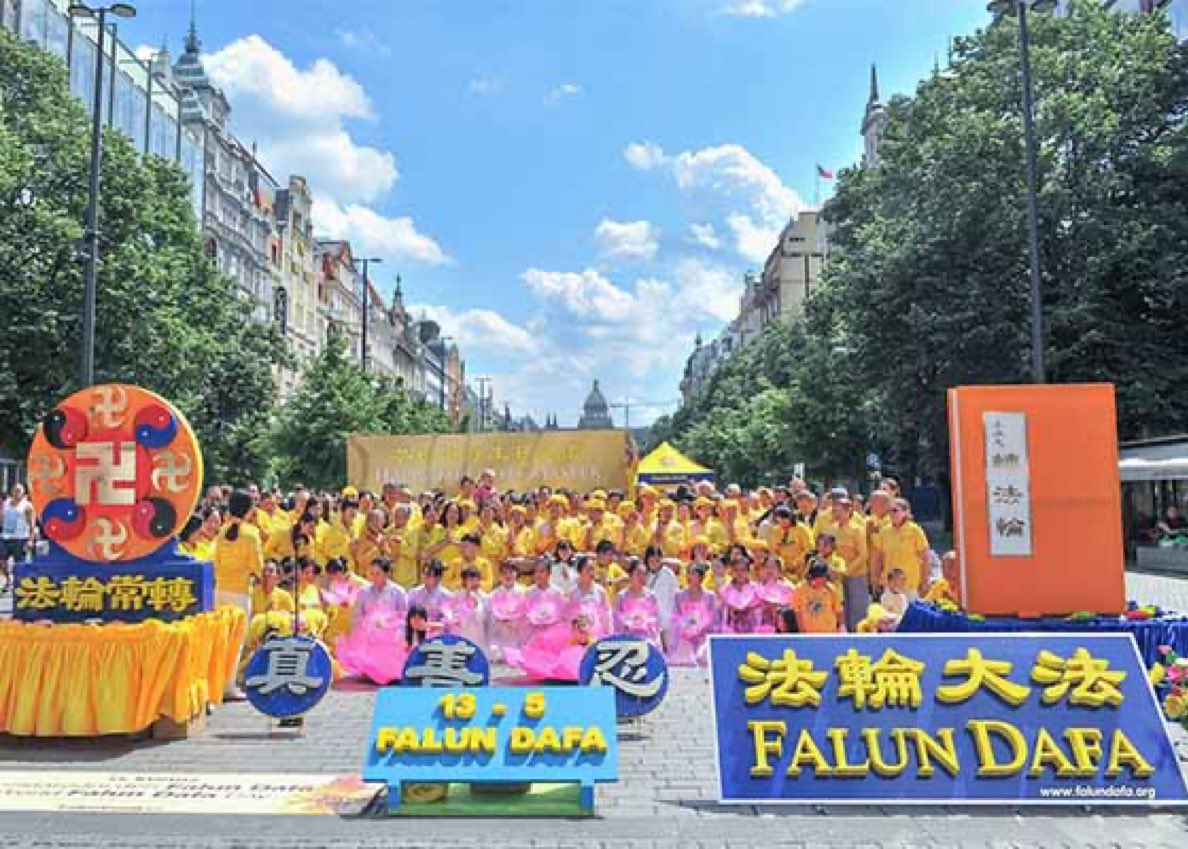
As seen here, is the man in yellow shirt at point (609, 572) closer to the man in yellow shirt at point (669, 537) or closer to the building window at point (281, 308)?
the man in yellow shirt at point (669, 537)

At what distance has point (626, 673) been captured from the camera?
7781 millimetres

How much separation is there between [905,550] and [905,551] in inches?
0.4

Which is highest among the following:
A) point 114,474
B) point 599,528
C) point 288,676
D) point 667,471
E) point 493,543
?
point 667,471

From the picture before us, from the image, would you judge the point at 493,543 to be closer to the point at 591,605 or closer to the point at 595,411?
the point at 591,605

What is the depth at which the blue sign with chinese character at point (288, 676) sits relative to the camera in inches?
309

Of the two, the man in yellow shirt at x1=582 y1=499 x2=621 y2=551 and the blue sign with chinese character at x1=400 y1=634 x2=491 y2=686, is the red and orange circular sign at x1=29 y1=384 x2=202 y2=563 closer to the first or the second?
the blue sign with chinese character at x1=400 y1=634 x2=491 y2=686

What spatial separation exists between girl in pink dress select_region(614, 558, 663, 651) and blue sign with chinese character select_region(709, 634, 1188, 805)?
13.5 feet

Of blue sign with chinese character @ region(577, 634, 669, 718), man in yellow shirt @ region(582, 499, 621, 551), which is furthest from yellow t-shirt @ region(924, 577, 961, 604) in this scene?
man in yellow shirt @ region(582, 499, 621, 551)

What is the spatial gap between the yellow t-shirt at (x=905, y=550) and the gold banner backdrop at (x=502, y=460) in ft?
26.8

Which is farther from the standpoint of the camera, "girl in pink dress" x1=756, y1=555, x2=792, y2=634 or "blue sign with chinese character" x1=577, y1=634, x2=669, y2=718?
"girl in pink dress" x1=756, y1=555, x2=792, y2=634

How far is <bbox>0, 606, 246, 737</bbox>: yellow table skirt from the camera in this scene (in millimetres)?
7418

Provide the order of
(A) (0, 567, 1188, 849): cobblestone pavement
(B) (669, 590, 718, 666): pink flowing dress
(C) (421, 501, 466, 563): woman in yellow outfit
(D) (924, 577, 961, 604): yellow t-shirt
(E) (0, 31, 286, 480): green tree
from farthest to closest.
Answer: (E) (0, 31, 286, 480): green tree → (C) (421, 501, 466, 563): woman in yellow outfit → (B) (669, 590, 718, 666): pink flowing dress → (D) (924, 577, 961, 604): yellow t-shirt → (A) (0, 567, 1188, 849): cobblestone pavement

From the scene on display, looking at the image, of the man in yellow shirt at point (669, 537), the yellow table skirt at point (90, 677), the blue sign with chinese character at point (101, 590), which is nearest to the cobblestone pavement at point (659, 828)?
the yellow table skirt at point (90, 677)

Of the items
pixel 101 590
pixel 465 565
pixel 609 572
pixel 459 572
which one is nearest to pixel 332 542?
pixel 459 572
